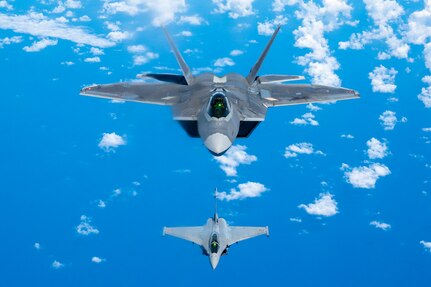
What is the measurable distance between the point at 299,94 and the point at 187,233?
946 cm

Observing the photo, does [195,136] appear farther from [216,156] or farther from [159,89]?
[159,89]

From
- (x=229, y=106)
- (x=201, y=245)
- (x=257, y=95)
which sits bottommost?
(x=201, y=245)

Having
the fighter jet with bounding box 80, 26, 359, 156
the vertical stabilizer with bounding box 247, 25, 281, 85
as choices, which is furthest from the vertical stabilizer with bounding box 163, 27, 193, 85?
the vertical stabilizer with bounding box 247, 25, 281, 85

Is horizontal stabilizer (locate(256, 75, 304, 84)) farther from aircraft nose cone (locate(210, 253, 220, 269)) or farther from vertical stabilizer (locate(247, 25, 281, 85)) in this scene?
aircraft nose cone (locate(210, 253, 220, 269))

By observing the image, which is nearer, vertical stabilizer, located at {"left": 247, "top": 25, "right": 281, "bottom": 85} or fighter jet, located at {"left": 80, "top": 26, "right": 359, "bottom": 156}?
fighter jet, located at {"left": 80, "top": 26, "right": 359, "bottom": 156}

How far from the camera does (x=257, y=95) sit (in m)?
28.3

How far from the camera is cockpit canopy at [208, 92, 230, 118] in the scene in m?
23.3

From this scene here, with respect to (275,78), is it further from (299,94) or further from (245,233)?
(245,233)

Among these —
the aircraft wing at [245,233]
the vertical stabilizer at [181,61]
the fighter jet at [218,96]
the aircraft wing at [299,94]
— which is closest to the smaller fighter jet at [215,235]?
the aircraft wing at [245,233]

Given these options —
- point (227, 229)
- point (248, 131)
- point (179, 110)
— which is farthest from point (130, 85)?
point (227, 229)

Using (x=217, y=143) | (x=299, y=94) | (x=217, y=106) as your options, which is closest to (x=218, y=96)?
(x=217, y=106)

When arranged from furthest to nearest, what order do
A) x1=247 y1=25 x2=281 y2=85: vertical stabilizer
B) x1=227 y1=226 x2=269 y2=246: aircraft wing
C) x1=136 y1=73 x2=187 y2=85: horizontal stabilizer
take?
x1=136 y1=73 x2=187 y2=85: horizontal stabilizer, x1=247 y1=25 x2=281 y2=85: vertical stabilizer, x1=227 y1=226 x2=269 y2=246: aircraft wing

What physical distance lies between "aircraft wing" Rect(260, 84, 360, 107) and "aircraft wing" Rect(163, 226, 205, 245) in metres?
7.50

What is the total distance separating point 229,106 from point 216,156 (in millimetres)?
2310
